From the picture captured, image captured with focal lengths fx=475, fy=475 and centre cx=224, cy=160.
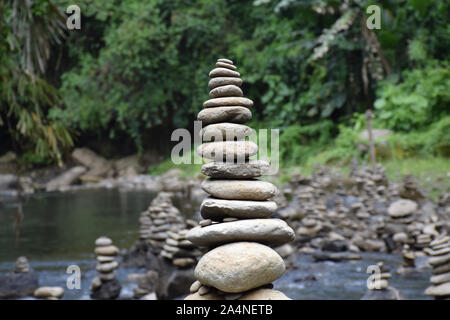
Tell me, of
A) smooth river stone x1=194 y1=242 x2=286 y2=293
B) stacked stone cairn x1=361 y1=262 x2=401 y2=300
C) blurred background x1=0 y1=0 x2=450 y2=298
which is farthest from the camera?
blurred background x1=0 y1=0 x2=450 y2=298

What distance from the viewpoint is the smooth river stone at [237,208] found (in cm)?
224

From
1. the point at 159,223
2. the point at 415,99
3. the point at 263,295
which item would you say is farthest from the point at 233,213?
the point at 415,99

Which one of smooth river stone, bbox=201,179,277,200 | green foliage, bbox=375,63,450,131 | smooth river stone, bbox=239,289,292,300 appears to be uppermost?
green foliage, bbox=375,63,450,131

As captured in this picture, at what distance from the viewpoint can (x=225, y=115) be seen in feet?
7.68

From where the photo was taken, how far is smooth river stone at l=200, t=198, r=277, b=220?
2.24m

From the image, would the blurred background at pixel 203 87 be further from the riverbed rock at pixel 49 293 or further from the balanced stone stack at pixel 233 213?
the balanced stone stack at pixel 233 213

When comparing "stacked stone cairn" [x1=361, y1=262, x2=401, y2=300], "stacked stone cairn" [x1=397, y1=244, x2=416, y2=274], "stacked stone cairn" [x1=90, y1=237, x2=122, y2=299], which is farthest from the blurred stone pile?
"stacked stone cairn" [x1=90, y1=237, x2=122, y2=299]

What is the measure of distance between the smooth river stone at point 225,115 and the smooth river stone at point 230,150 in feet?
0.41

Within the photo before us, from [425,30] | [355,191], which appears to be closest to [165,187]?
[355,191]

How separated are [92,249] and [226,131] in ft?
17.0

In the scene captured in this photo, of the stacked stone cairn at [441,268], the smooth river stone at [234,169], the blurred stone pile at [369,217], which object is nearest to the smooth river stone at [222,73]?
the smooth river stone at [234,169]

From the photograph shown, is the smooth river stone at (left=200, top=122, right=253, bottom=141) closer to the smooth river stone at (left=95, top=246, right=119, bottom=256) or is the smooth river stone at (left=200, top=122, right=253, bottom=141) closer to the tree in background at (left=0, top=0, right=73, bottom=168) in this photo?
the smooth river stone at (left=95, top=246, right=119, bottom=256)

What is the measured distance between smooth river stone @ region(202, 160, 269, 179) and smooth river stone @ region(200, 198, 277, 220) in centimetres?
13

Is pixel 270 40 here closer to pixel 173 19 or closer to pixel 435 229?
pixel 173 19
